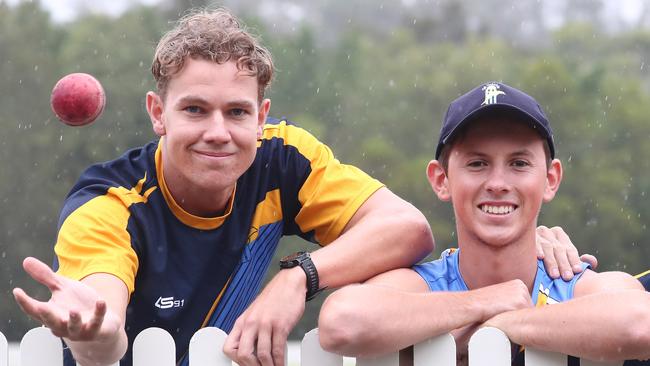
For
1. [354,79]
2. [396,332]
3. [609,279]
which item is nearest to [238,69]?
[396,332]

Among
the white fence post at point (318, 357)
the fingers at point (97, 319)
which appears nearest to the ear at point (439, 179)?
the white fence post at point (318, 357)

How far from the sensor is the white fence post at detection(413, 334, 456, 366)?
3430 mm

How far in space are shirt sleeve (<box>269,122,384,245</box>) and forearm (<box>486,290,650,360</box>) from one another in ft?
3.19

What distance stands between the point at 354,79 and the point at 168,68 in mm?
36989

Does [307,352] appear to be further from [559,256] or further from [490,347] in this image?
[559,256]

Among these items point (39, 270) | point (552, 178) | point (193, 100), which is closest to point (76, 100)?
point (193, 100)

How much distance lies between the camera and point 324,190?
4195 millimetres

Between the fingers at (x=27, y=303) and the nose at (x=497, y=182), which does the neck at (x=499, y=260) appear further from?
the fingers at (x=27, y=303)

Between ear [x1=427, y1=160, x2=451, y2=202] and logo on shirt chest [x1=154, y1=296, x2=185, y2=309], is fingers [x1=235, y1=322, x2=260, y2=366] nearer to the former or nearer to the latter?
logo on shirt chest [x1=154, y1=296, x2=185, y2=309]

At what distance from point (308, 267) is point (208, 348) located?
468 mm

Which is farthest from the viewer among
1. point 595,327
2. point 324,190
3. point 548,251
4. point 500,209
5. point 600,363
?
point 324,190

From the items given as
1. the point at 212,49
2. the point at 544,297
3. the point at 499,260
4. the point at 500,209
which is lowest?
the point at 544,297

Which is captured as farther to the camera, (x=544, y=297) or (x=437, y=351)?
(x=544, y=297)

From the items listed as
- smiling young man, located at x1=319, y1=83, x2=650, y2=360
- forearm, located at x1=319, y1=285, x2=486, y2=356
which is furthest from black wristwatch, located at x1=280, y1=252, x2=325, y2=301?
forearm, located at x1=319, y1=285, x2=486, y2=356
